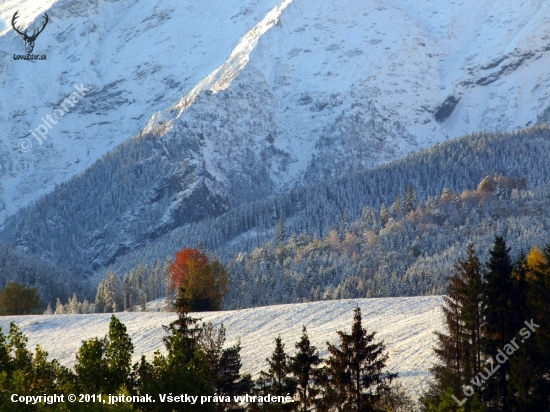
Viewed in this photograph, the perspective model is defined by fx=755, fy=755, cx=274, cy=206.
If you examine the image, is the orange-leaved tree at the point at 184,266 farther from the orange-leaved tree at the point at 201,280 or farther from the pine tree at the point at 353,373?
the pine tree at the point at 353,373

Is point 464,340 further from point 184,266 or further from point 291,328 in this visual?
point 184,266

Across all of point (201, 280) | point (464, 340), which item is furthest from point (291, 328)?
point (464, 340)

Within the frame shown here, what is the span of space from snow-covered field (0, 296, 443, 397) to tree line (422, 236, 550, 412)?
5.47m

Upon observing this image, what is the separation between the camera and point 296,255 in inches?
7215

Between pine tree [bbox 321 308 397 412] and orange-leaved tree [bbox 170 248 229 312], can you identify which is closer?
pine tree [bbox 321 308 397 412]

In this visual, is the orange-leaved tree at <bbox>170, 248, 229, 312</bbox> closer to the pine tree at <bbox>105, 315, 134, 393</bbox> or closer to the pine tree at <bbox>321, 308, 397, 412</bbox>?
the pine tree at <bbox>105, 315, 134, 393</bbox>

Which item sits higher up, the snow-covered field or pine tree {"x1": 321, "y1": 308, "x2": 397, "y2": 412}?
the snow-covered field

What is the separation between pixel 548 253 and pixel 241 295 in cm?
9997

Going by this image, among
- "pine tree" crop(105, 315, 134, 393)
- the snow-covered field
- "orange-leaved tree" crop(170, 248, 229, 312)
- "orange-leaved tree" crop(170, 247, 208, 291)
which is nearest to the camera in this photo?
"pine tree" crop(105, 315, 134, 393)

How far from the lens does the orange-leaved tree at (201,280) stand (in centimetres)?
8131

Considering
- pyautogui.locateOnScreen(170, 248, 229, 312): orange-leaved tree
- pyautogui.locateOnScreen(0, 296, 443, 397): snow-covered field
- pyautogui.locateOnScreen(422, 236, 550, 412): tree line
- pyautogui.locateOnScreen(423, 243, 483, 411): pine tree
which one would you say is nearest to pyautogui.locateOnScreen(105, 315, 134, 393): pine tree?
pyautogui.locateOnScreen(422, 236, 550, 412): tree line

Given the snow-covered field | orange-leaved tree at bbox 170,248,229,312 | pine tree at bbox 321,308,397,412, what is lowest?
pine tree at bbox 321,308,397,412

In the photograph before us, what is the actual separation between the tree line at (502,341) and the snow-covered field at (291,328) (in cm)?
547

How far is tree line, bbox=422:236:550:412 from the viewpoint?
3391 centimetres
